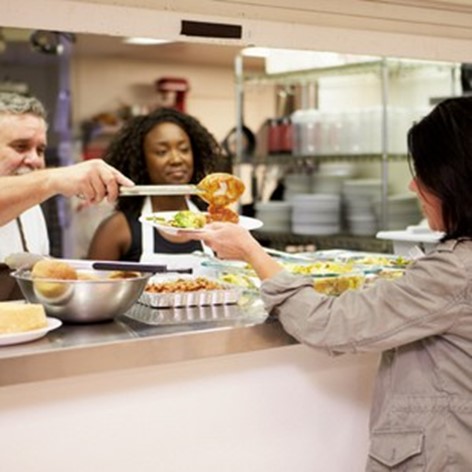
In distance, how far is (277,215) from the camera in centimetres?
425

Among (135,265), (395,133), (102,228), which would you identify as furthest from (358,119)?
(135,265)

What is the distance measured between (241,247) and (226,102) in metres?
6.93

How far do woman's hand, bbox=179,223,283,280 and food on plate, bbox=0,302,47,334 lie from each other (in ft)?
1.27

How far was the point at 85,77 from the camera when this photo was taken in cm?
745

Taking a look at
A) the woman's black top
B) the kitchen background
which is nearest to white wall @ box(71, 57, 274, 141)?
the kitchen background

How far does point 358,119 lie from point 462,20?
1.92 meters

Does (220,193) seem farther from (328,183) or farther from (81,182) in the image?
(328,183)

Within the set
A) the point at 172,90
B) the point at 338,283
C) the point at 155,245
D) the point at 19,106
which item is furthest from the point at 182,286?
the point at 172,90

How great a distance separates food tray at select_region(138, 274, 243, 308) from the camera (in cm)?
171

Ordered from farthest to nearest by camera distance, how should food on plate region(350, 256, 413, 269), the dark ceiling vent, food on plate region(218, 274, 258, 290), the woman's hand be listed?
food on plate region(350, 256, 413, 269) → food on plate region(218, 274, 258, 290) → the dark ceiling vent → the woman's hand

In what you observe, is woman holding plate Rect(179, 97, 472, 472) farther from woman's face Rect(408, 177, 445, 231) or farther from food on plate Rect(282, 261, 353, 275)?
food on plate Rect(282, 261, 353, 275)

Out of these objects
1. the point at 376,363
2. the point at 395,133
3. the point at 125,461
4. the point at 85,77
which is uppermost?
the point at 85,77

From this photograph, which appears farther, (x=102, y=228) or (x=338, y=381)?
(x=102, y=228)

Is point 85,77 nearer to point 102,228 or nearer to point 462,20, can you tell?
point 102,228
